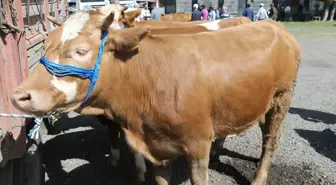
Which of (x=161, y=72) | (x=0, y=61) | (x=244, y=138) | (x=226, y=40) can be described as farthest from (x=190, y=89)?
(x=244, y=138)

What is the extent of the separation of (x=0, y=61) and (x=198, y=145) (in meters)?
1.64

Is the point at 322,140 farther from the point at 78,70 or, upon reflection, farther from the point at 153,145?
the point at 78,70

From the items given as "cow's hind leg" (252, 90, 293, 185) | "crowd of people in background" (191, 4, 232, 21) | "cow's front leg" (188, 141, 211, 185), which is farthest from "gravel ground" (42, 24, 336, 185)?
"crowd of people in background" (191, 4, 232, 21)

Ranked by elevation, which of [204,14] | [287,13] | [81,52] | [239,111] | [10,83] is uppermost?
[81,52]

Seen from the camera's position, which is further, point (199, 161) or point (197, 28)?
point (197, 28)

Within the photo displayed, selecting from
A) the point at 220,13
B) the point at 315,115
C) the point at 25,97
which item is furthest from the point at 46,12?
the point at 220,13

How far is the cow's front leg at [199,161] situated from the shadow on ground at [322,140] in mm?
2266

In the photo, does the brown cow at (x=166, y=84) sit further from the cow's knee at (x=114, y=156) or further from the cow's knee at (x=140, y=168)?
the cow's knee at (x=114, y=156)

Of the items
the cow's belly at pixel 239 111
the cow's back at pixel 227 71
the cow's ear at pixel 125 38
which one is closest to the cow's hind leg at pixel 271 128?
the cow's back at pixel 227 71

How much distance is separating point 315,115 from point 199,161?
13.3 ft

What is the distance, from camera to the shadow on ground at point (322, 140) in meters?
4.84

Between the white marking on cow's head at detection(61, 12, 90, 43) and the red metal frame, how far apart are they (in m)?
0.65

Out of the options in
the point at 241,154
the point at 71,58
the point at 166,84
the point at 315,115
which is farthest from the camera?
the point at 315,115

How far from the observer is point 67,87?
237 centimetres
